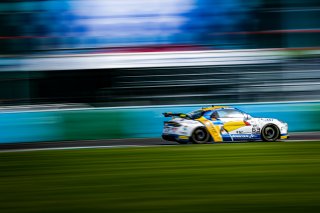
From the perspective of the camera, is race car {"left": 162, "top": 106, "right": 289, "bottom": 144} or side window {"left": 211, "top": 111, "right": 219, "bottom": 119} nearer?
race car {"left": 162, "top": 106, "right": 289, "bottom": 144}

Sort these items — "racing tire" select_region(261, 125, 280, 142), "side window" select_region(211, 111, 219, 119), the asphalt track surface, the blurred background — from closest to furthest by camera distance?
"side window" select_region(211, 111, 219, 119)
"racing tire" select_region(261, 125, 280, 142)
the asphalt track surface
the blurred background

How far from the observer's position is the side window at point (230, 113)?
614 inches

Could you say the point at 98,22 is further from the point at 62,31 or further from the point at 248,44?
the point at 248,44

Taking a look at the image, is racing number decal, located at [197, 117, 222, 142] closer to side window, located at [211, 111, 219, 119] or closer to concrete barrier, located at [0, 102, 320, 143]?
side window, located at [211, 111, 219, 119]

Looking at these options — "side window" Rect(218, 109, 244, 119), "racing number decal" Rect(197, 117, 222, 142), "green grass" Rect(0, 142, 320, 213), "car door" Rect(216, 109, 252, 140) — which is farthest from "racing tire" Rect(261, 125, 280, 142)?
"green grass" Rect(0, 142, 320, 213)

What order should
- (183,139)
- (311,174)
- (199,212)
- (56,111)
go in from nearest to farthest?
(199,212), (311,174), (183,139), (56,111)

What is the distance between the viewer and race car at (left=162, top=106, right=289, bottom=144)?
1542cm

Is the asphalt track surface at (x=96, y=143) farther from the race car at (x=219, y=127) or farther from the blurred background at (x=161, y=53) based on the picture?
the blurred background at (x=161, y=53)

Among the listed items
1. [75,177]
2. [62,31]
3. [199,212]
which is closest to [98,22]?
[62,31]

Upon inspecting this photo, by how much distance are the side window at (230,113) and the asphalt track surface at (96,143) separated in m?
1.44

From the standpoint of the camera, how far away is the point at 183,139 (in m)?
15.4

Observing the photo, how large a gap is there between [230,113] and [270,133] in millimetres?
1060

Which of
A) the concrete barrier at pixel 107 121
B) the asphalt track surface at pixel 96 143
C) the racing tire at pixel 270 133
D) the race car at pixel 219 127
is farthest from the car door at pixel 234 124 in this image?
the concrete barrier at pixel 107 121

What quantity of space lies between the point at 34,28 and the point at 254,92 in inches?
244
